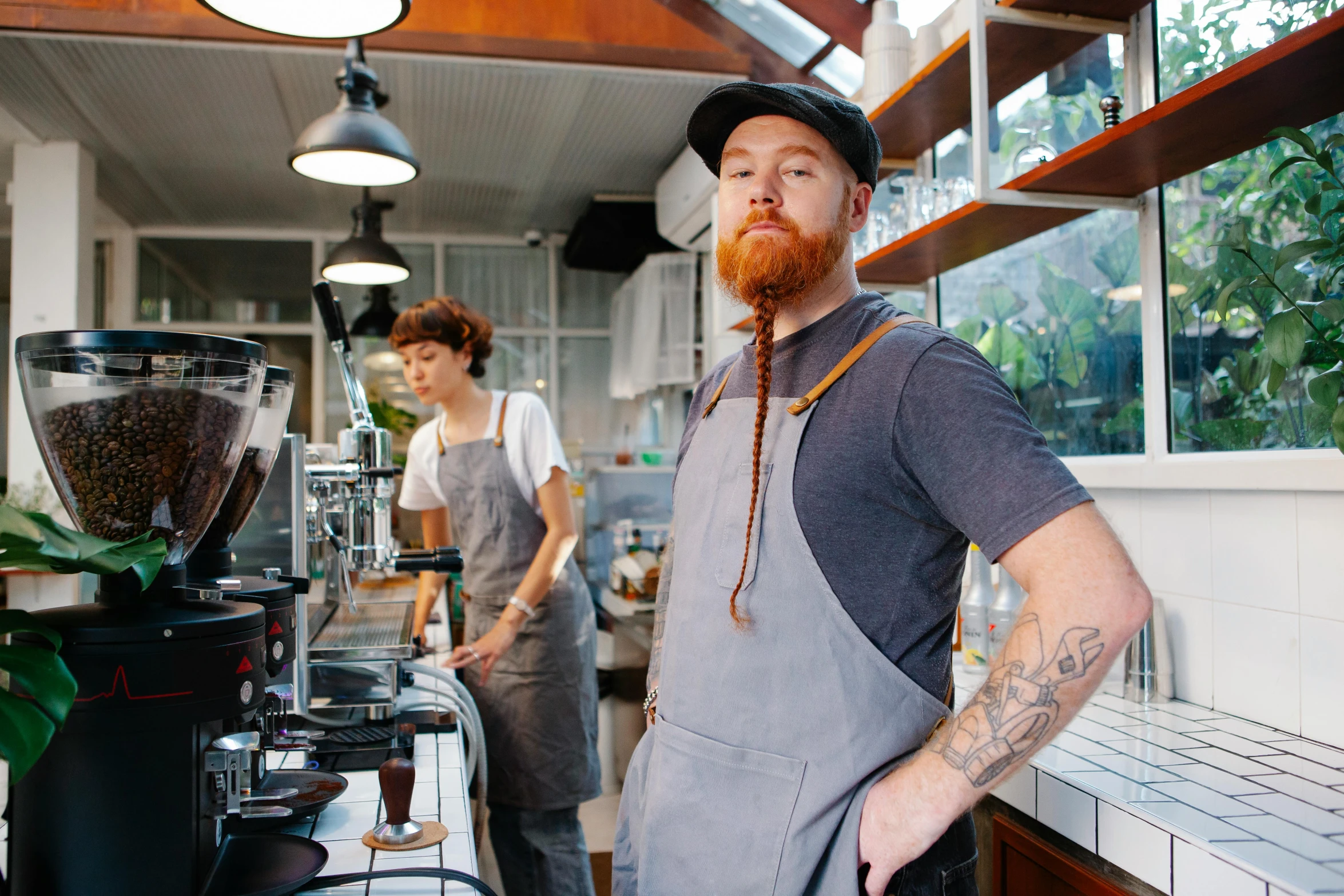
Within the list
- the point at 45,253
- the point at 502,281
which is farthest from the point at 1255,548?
the point at 502,281

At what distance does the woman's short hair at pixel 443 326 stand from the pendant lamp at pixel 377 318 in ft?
7.92

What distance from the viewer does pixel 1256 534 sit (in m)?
1.52

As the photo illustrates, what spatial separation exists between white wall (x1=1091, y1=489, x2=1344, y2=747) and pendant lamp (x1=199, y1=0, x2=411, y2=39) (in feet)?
5.57

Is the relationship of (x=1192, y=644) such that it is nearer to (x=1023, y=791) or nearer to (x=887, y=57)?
(x=1023, y=791)

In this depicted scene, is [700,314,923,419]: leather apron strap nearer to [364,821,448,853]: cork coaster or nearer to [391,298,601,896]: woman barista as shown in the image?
[364,821,448,853]: cork coaster

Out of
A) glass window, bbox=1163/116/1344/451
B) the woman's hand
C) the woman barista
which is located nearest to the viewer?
glass window, bbox=1163/116/1344/451

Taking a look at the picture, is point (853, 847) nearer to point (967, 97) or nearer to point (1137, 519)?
point (1137, 519)

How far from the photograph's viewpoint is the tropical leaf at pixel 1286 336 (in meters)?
1.33

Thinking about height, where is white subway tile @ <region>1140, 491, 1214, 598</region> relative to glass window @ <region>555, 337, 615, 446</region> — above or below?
below

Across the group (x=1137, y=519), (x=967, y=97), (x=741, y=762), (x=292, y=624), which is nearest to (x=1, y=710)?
(x=292, y=624)

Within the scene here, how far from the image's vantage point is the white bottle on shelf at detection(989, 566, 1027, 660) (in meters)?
1.90

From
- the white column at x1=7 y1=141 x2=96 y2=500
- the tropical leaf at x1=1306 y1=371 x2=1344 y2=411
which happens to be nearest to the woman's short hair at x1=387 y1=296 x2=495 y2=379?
the tropical leaf at x1=1306 y1=371 x2=1344 y2=411

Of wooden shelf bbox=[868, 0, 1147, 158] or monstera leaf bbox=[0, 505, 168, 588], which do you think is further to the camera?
wooden shelf bbox=[868, 0, 1147, 158]

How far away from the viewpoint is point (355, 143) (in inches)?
90.3
